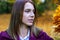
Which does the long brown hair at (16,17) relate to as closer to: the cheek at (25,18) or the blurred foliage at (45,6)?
the cheek at (25,18)

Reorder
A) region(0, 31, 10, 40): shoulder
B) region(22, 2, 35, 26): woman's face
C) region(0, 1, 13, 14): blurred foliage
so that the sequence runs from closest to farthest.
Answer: region(22, 2, 35, 26): woman's face
region(0, 31, 10, 40): shoulder
region(0, 1, 13, 14): blurred foliage

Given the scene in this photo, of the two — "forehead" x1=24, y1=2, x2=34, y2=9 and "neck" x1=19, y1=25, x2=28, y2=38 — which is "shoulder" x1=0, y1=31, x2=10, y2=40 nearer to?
"neck" x1=19, y1=25, x2=28, y2=38

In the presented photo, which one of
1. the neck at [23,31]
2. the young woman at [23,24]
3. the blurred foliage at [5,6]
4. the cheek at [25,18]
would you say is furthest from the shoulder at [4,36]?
the blurred foliage at [5,6]

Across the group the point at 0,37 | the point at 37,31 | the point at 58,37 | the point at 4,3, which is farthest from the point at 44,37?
the point at 4,3

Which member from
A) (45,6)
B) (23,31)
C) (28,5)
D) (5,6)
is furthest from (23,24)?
(5,6)

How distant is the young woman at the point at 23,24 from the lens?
3.49 metres

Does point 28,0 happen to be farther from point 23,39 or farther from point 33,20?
point 23,39

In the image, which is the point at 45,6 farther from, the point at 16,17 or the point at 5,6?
the point at 16,17

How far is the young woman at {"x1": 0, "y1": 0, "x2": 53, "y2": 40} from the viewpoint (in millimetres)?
3495

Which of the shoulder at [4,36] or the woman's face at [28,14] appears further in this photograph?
the shoulder at [4,36]

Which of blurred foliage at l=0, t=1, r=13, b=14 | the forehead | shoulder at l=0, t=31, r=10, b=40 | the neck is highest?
the forehead

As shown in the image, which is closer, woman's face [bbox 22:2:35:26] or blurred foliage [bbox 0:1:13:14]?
woman's face [bbox 22:2:35:26]

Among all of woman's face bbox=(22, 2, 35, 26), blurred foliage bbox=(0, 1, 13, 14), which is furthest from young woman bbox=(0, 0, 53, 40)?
blurred foliage bbox=(0, 1, 13, 14)

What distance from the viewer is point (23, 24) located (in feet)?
11.8
